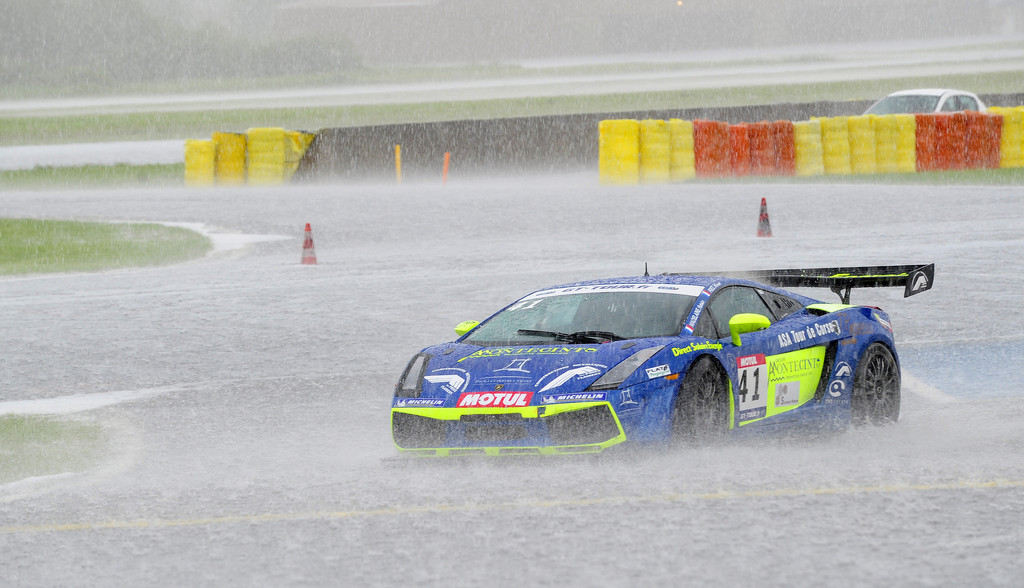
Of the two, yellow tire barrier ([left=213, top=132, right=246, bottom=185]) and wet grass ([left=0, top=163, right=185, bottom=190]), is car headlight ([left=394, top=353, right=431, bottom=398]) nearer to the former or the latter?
yellow tire barrier ([left=213, top=132, right=246, bottom=185])

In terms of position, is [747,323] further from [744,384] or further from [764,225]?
[764,225]

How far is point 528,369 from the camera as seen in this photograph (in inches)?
304

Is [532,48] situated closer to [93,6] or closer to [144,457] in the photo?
[93,6]

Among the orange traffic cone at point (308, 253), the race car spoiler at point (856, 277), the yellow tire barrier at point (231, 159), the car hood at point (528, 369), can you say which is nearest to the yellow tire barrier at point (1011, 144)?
the orange traffic cone at point (308, 253)

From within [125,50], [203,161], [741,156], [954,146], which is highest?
[125,50]

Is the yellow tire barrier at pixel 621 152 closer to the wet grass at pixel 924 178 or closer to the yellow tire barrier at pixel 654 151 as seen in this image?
the yellow tire barrier at pixel 654 151

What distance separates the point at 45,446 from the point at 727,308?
13.9 ft

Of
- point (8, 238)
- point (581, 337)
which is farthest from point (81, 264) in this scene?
point (581, 337)

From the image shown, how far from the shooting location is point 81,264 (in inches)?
794

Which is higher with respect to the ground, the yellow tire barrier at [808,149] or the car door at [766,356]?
the yellow tire barrier at [808,149]

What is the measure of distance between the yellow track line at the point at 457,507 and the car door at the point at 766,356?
52.1 inches

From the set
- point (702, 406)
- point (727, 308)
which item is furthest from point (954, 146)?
point (702, 406)

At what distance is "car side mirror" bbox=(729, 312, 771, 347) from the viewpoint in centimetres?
809

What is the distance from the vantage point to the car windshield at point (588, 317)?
820 cm
